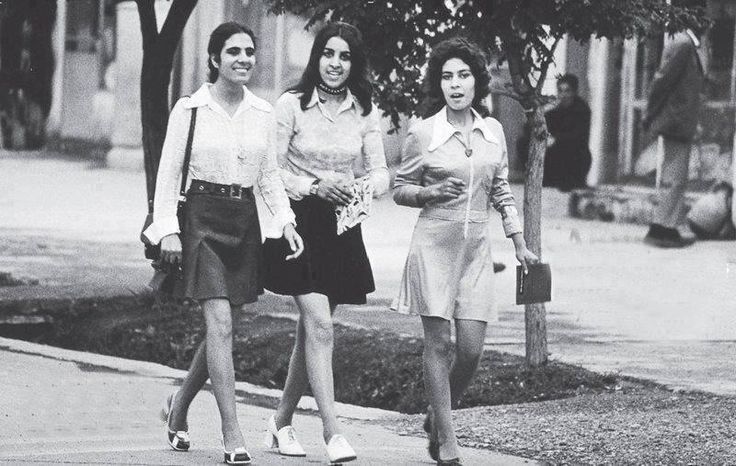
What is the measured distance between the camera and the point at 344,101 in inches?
299

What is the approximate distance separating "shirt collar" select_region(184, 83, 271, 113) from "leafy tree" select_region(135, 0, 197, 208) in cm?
446

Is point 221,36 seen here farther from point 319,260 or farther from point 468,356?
point 468,356

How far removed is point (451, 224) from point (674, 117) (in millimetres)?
9739

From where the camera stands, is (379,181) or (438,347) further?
(379,181)

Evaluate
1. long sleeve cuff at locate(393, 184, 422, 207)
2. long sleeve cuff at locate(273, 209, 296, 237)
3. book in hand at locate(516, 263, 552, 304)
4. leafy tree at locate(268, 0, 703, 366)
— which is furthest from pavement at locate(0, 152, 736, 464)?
leafy tree at locate(268, 0, 703, 366)

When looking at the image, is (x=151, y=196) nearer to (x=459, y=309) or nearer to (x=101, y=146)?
(x=459, y=309)

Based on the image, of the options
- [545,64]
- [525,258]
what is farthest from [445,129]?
[545,64]

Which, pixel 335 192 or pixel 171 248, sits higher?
pixel 335 192

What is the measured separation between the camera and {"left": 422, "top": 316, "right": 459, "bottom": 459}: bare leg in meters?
7.20

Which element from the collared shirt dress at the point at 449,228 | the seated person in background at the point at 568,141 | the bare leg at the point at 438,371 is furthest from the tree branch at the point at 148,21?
the seated person in background at the point at 568,141

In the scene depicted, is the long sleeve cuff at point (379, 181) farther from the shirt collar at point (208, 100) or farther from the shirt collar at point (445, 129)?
the shirt collar at point (208, 100)

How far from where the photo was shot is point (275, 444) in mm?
7656

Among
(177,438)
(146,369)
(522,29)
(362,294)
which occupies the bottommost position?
(146,369)

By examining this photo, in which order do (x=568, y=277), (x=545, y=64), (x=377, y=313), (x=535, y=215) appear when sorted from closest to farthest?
1. (x=545, y=64)
2. (x=535, y=215)
3. (x=377, y=313)
4. (x=568, y=277)
